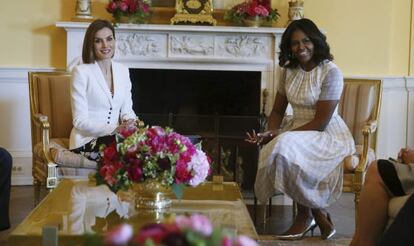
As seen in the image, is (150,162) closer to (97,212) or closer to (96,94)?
(97,212)

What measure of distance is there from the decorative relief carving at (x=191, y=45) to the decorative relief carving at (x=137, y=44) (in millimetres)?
121

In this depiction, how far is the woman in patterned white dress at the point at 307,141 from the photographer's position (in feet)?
11.3

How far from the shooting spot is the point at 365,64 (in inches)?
206

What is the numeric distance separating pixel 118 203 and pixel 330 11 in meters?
3.15

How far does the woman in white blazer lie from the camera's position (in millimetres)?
3689

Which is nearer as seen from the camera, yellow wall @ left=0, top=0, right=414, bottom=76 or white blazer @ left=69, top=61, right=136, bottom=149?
white blazer @ left=69, top=61, right=136, bottom=149

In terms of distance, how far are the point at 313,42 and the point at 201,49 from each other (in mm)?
1619

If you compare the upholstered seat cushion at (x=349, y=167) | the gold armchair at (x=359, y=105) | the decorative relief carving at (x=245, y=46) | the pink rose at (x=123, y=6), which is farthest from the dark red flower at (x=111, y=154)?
the decorative relief carving at (x=245, y=46)

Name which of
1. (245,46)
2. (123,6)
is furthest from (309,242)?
(123,6)

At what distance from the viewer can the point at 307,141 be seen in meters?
3.47

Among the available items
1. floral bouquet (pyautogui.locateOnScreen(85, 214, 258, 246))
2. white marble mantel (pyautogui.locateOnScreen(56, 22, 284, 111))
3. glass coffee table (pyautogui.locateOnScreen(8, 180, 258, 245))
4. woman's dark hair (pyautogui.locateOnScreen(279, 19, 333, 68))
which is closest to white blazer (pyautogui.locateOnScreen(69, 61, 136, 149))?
glass coffee table (pyautogui.locateOnScreen(8, 180, 258, 245))

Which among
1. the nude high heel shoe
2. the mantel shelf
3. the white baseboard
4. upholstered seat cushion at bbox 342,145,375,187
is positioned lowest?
the white baseboard

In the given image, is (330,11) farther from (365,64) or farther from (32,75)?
(32,75)

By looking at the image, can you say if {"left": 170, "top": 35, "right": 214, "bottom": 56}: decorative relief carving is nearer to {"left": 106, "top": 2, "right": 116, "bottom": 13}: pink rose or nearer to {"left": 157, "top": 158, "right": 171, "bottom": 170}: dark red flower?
{"left": 106, "top": 2, "right": 116, "bottom": 13}: pink rose
